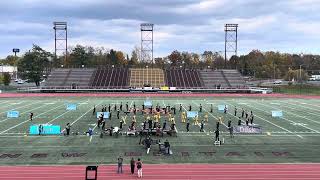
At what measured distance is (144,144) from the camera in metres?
30.8

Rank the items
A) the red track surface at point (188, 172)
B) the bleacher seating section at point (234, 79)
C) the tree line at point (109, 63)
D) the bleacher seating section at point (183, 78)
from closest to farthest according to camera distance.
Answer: the red track surface at point (188, 172), the bleacher seating section at point (234, 79), the bleacher seating section at point (183, 78), the tree line at point (109, 63)

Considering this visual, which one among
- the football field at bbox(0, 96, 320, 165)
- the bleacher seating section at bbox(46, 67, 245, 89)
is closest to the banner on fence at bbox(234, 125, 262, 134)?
the football field at bbox(0, 96, 320, 165)

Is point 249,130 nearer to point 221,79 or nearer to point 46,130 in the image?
point 46,130

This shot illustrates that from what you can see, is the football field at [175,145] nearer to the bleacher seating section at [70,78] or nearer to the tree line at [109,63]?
the bleacher seating section at [70,78]

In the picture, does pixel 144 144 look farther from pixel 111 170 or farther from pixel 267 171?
pixel 267 171

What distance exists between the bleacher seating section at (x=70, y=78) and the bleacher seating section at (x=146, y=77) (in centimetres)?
1151

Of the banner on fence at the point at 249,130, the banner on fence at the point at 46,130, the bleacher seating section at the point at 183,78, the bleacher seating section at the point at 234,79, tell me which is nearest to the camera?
the banner on fence at the point at 46,130

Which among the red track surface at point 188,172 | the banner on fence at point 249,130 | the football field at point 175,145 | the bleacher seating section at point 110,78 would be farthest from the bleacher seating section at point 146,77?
the red track surface at point 188,172

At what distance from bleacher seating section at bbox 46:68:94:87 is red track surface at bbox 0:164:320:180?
83.0 m

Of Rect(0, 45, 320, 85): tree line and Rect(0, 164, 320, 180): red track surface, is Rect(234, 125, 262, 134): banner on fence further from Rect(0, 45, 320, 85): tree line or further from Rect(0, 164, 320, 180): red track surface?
Rect(0, 45, 320, 85): tree line

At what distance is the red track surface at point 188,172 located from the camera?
2214 centimetres

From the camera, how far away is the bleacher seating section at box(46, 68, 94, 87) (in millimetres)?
106875

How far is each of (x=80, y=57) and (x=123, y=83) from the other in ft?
174

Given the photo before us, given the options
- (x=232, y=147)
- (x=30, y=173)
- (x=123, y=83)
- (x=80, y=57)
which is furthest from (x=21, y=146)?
(x=80, y=57)
